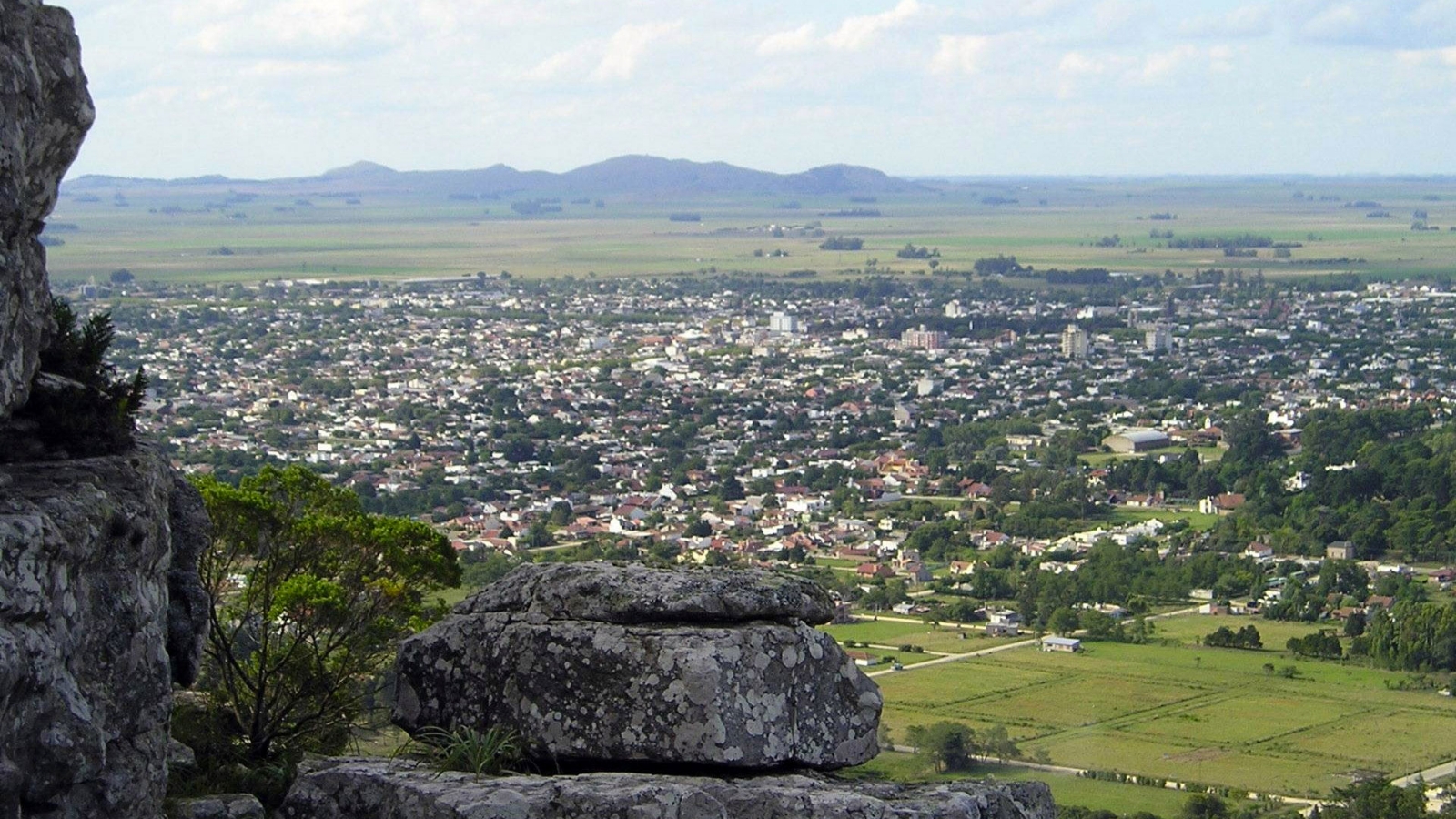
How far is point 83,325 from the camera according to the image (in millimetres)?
8992

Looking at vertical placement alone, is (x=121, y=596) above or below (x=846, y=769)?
above

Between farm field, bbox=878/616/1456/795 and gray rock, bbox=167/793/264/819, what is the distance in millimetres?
24980

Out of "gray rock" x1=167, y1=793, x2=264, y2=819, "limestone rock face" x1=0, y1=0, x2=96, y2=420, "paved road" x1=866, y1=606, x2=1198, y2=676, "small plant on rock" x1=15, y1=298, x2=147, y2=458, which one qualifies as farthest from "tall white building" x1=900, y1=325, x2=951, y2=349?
"limestone rock face" x1=0, y1=0, x2=96, y2=420

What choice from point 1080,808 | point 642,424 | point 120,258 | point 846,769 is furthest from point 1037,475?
point 120,258

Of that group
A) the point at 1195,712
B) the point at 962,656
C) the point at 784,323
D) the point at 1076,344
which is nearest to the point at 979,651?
the point at 962,656

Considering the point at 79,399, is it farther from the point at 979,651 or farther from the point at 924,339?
the point at 924,339

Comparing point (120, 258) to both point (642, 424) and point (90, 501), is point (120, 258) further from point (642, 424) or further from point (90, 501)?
point (90, 501)

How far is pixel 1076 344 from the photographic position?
11575cm

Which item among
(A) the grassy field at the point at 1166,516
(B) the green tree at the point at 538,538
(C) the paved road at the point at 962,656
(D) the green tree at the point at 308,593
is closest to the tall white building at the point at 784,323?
(A) the grassy field at the point at 1166,516

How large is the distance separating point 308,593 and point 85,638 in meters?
4.63

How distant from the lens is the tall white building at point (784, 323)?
126938 mm

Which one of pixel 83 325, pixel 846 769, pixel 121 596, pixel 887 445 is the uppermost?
pixel 83 325

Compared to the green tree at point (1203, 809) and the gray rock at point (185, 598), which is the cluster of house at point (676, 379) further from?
the gray rock at point (185, 598)

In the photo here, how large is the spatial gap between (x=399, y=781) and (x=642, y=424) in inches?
3057
